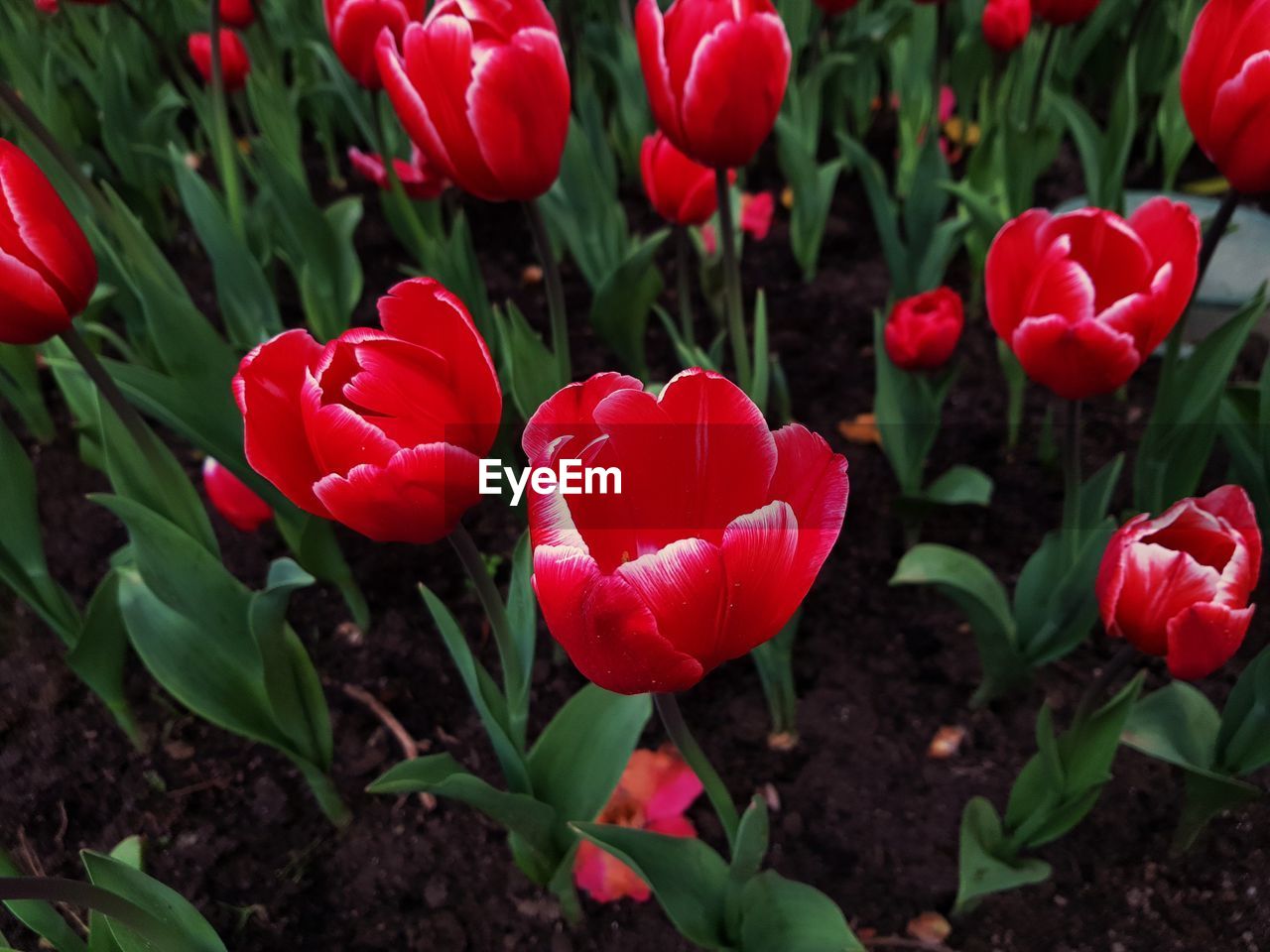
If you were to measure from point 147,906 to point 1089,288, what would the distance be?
2.82ft

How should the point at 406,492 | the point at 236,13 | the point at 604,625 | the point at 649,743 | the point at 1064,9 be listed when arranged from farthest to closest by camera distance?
the point at 236,13 → the point at 1064,9 → the point at 649,743 → the point at 406,492 → the point at 604,625

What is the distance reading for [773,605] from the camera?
51cm

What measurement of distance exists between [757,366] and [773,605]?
568mm

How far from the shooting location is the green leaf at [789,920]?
770 millimetres

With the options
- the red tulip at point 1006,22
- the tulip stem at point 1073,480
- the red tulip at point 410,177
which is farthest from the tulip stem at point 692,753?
the red tulip at point 1006,22

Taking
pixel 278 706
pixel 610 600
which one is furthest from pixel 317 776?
pixel 610 600

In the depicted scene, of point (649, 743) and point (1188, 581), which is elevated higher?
point (1188, 581)

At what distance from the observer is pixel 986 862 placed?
914 millimetres

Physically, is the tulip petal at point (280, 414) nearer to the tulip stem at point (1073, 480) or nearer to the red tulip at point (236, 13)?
the tulip stem at point (1073, 480)

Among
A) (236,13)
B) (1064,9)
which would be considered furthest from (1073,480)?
(236,13)

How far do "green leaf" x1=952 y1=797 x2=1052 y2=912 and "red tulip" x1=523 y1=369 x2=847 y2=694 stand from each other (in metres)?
0.52

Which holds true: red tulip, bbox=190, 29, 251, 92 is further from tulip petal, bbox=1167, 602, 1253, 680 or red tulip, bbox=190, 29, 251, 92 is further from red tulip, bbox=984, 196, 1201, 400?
tulip petal, bbox=1167, 602, 1253, 680

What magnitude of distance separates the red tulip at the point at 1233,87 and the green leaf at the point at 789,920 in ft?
2.35

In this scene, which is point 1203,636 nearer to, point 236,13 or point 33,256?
point 33,256
